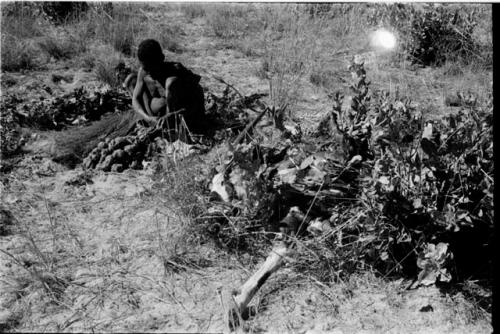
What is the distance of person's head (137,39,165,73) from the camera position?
4.54 meters

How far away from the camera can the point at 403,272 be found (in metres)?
3.10

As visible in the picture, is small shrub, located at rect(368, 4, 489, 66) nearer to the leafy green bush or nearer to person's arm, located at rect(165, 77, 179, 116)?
person's arm, located at rect(165, 77, 179, 116)

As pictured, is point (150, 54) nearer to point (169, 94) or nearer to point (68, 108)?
point (169, 94)

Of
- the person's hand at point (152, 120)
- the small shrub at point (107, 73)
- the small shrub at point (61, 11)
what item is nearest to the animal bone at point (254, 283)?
the person's hand at point (152, 120)

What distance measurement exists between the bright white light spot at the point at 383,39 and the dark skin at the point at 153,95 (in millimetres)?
3045

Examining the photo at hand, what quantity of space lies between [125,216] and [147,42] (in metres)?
1.55

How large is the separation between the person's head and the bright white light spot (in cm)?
310

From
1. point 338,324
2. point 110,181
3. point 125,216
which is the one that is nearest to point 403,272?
point 338,324

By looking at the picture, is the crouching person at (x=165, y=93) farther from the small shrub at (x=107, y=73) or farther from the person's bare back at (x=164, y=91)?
the small shrub at (x=107, y=73)

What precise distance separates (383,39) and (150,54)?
333 cm

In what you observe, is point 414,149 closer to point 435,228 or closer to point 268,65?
point 435,228

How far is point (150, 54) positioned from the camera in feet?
15.0

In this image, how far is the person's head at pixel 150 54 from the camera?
4535 mm

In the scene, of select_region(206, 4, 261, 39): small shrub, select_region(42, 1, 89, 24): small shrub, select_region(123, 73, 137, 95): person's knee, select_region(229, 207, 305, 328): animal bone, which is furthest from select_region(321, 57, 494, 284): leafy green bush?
select_region(42, 1, 89, 24): small shrub
